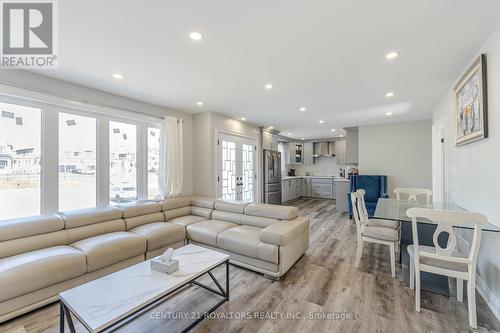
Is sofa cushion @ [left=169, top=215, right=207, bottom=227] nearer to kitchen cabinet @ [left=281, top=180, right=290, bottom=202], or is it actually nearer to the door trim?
the door trim

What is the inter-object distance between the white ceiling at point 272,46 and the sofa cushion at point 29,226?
5.96ft

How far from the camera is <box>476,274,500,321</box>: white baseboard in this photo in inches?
73.1

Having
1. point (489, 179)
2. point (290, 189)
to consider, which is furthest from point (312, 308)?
point (290, 189)

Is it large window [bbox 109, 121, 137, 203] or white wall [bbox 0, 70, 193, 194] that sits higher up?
white wall [bbox 0, 70, 193, 194]

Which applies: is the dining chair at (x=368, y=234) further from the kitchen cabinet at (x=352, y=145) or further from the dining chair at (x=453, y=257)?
the kitchen cabinet at (x=352, y=145)

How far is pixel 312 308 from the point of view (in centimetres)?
200

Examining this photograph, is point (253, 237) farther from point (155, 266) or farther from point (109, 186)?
point (109, 186)

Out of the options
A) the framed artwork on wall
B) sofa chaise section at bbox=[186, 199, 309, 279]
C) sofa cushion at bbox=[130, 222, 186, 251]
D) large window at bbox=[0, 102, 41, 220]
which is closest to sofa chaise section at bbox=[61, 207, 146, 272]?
sofa cushion at bbox=[130, 222, 186, 251]

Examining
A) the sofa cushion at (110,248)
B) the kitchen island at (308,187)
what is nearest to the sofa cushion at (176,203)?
the sofa cushion at (110,248)

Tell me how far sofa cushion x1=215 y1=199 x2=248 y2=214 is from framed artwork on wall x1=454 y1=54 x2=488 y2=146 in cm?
296

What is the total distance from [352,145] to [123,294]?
6376 mm

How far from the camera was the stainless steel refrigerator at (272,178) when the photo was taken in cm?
613

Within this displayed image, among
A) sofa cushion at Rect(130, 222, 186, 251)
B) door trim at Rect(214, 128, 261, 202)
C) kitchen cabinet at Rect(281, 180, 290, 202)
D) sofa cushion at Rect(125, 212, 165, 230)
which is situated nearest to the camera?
sofa cushion at Rect(130, 222, 186, 251)

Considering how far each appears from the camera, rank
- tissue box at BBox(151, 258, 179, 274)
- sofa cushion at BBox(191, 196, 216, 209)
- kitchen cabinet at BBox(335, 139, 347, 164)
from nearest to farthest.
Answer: tissue box at BBox(151, 258, 179, 274), sofa cushion at BBox(191, 196, 216, 209), kitchen cabinet at BBox(335, 139, 347, 164)
